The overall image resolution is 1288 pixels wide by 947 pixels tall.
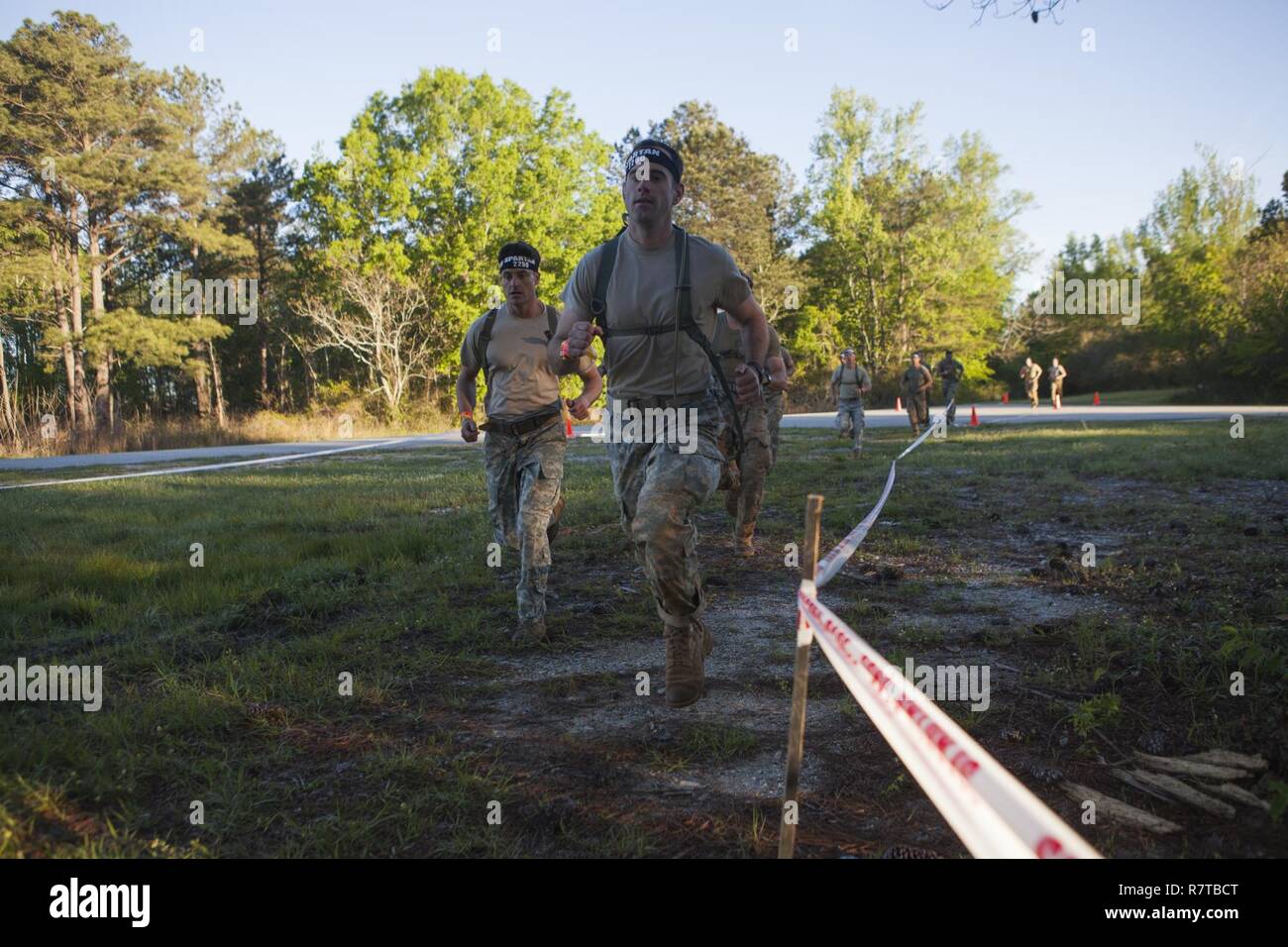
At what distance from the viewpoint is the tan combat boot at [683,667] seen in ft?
13.4

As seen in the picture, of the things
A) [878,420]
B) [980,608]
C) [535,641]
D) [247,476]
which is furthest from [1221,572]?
[878,420]

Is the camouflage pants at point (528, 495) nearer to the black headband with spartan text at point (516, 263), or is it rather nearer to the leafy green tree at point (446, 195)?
the black headband with spartan text at point (516, 263)

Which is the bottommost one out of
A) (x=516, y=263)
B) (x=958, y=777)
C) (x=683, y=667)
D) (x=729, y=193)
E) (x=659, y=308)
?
(x=683, y=667)

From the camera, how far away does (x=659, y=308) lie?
14.2 feet

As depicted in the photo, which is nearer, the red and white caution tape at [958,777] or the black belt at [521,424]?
the red and white caution tape at [958,777]

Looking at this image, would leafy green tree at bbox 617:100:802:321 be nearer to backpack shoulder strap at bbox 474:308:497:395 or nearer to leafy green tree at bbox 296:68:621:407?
leafy green tree at bbox 296:68:621:407

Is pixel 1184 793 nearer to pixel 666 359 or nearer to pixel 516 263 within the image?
pixel 666 359

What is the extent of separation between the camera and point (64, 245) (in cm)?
3416

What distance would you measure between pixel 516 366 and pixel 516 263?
0.76 m

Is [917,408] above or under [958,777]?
above

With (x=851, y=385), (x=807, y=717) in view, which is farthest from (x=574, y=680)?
(x=851, y=385)

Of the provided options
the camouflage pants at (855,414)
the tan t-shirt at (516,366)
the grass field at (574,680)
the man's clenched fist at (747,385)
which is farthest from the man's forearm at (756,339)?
the camouflage pants at (855,414)

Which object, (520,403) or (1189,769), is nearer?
(1189,769)

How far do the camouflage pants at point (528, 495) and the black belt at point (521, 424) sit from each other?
0.11ft
